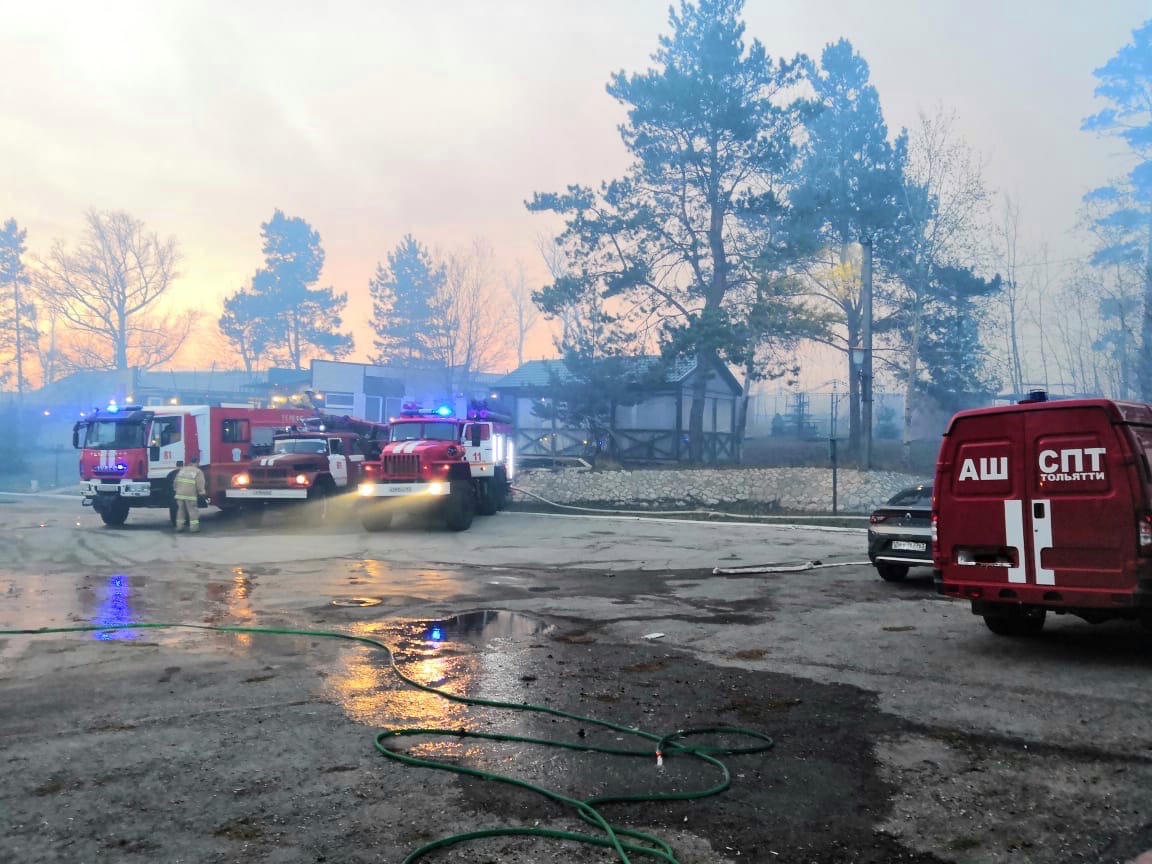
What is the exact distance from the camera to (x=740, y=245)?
30797 millimetres

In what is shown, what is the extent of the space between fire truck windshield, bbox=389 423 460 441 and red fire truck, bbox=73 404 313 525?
18.6 ft

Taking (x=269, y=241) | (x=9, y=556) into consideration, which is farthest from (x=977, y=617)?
(x=269, y=241)

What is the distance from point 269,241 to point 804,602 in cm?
7038

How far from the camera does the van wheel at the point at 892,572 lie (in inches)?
447

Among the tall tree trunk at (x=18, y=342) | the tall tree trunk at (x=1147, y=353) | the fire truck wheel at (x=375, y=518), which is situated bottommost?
the fire truck wheel at (x=375, y=518)

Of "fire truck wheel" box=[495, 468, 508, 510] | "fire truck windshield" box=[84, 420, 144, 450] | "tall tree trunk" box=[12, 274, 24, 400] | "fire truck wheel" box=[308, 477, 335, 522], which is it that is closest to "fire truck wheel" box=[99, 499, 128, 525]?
"fire truck windshield" box=[84, 420, 144, 450]

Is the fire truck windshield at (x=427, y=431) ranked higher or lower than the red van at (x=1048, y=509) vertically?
higher

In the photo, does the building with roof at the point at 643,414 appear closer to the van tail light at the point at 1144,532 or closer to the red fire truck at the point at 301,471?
the red fire truck at the point at 301,471

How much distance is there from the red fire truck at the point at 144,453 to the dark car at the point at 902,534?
1664 centimetres

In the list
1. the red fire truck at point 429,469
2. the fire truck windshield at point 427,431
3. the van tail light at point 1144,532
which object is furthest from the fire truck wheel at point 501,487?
the van tail light at point 1144,532

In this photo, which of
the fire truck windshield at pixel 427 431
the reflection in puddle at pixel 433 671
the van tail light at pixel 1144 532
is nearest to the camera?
the reflection in puddle at pixel 433 671

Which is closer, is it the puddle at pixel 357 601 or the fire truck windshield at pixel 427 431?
the puddle at pixel 357 601

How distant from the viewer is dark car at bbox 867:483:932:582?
10.8 m

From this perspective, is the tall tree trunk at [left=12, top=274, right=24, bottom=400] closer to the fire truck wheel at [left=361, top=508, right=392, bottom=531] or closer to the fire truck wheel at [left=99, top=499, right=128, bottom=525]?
the fire truck wheel at [left=99, top=499, right=128, bottom=525]
